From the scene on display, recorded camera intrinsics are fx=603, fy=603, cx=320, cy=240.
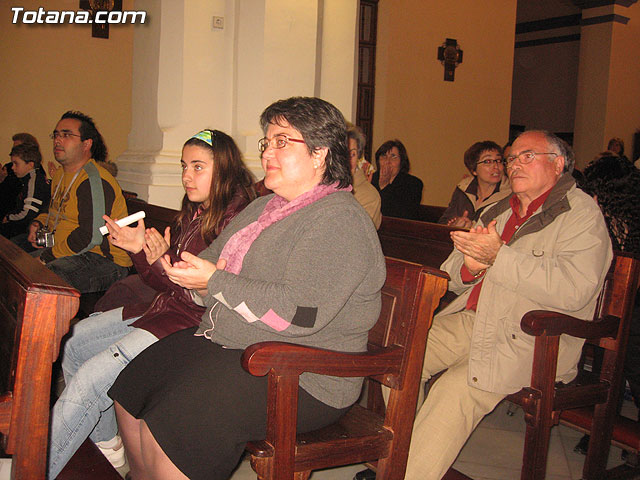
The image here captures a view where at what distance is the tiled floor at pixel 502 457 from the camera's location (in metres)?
2.51

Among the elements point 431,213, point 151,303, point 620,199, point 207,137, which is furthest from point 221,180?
point 431,213

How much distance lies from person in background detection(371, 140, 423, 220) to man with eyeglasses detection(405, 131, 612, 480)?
102 inches

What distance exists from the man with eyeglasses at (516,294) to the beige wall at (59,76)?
253 inches

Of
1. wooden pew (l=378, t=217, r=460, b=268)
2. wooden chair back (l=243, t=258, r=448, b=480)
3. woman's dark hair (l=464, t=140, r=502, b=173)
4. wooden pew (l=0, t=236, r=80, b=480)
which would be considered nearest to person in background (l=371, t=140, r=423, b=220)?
woman's dark hair (l=464, t=140, r=502, b=173)

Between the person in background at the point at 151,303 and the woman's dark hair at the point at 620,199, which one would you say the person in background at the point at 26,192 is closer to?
the person in background at the point at 151,303

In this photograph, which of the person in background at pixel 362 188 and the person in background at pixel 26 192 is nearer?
the person in background at pixel 362 188

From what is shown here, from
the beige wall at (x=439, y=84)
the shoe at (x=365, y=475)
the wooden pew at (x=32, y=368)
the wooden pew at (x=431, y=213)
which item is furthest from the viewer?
the beige wall at (x=439, y=84)

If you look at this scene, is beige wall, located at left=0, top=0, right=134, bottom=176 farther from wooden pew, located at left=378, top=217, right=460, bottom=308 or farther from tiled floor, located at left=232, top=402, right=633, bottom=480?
tiled floor, located at left=232, top=402, right=633, bottom=480

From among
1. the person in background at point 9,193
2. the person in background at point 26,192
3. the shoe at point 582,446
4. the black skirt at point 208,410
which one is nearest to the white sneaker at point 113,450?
the black skirt at point 208,410

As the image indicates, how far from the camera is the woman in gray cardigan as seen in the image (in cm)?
156

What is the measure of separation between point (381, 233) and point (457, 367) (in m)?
1.31

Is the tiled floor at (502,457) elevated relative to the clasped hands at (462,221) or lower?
lower

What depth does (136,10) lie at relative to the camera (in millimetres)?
4641

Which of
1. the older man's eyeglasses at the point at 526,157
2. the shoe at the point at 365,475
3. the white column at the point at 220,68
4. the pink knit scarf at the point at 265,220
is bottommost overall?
the shoe at the point at 365,475
